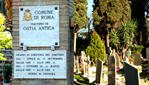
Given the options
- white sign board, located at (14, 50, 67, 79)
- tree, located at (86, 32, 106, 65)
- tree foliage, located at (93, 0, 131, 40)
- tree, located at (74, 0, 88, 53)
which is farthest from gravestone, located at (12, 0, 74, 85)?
tree foliage, located at (93, 0, 131, 40)

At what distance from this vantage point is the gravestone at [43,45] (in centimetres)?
528

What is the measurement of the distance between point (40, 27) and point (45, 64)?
80cm

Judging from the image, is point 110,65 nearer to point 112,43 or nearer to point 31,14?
point 31,14

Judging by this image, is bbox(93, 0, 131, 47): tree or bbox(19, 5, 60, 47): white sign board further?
bbox(93, 0, 131, 47): tree

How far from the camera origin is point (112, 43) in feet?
87.9

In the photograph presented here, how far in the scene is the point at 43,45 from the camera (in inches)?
209

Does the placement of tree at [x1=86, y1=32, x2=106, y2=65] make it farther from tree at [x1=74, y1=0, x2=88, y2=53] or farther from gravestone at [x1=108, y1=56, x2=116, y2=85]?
gravestone at [x1=108, y1=56, x2=116, y2=85]

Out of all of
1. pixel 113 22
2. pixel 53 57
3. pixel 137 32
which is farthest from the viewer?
pixel 137 32

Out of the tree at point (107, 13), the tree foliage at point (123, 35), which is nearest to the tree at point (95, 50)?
the tree at point (107, 13)

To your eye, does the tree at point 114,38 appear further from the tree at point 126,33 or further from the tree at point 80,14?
the tree at point 80,14

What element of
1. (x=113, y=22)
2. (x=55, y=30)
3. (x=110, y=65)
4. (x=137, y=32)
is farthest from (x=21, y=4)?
(x=137, y=32)

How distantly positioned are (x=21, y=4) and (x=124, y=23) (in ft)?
72.9

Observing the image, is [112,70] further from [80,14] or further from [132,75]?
[80,14]

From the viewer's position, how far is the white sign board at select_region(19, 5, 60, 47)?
531cm
